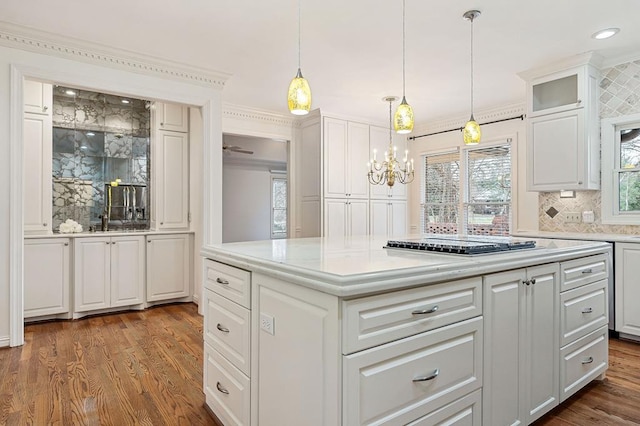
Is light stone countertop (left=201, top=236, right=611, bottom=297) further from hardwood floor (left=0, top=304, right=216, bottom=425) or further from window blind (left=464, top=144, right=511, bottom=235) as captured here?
window blind (left=464, top=144, right=511, bottom=235)

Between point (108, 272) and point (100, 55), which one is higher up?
point (100, 55)

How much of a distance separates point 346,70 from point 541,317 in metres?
2.98

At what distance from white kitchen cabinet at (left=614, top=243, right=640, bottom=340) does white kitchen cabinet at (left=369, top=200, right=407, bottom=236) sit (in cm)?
295

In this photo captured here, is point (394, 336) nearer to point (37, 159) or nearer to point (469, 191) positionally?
point (37, 159)

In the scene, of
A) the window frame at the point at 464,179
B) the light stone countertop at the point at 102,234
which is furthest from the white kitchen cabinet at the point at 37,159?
the window frame at the point at 464,179

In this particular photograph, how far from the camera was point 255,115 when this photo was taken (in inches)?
216

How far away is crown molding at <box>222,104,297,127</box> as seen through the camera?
17.3 feet

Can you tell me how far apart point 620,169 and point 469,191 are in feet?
6.90

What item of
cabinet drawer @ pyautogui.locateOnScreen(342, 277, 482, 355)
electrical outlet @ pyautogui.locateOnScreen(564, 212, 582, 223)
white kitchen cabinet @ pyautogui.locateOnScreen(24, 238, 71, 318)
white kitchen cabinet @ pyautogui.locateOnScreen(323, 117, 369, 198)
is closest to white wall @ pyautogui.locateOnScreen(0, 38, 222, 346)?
white kitchen cabinet @ pyautogui.locateOnScreen(24, 238, 71, 318)

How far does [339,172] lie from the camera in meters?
5.59

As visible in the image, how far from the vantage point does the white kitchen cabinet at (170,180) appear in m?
4.64

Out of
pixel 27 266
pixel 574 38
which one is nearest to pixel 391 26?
pixel 574 38

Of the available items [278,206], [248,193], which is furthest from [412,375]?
[278,206]

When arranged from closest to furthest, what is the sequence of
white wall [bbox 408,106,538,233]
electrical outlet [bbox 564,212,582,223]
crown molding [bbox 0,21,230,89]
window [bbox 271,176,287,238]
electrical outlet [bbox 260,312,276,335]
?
electrical outlet [bbox 260,312,276,335]
crown molding [bbox 0,21,230,89]
electrical outlet [bbox 564,212,582,223]
white wall [bbox 408,106,538,233]
window [bbox 271,176,287,238]
